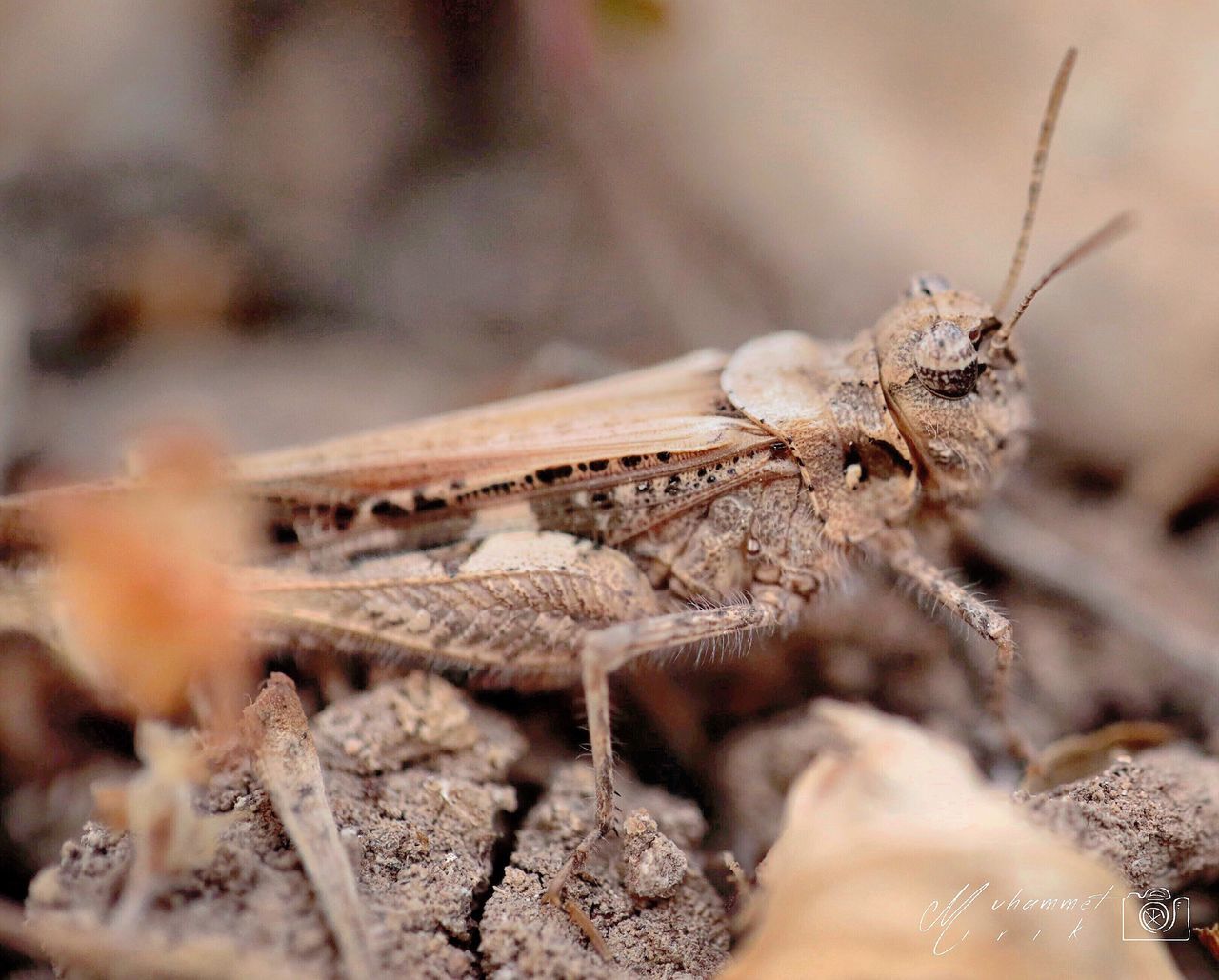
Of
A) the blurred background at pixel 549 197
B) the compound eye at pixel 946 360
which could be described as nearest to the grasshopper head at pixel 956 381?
the compound eye at pixel 946 360

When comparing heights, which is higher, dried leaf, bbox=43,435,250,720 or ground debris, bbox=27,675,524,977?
dried leaf, bbox=43,435,250,720

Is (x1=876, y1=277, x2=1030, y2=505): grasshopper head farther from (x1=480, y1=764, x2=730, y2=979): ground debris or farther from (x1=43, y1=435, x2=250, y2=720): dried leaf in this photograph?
(x1=43, y1=435, x2=250, y2=720): dried leaf

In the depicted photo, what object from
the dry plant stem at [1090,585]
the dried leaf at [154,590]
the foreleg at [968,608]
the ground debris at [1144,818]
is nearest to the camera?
the ground debris at [1144,818]

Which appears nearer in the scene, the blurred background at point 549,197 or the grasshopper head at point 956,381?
the grasshopper head at point 956,381

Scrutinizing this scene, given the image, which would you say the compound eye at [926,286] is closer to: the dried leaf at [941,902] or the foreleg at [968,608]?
the foreleg at [968,608]

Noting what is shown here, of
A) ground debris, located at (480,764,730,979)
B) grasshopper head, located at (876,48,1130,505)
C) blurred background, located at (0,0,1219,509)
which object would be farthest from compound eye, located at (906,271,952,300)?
ground debris, located at (480,764,730,979)

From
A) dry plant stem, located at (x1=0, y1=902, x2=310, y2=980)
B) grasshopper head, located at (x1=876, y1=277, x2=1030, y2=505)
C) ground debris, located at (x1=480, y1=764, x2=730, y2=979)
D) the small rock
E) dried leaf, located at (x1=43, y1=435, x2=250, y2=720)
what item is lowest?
ground debris, located at (x1=480, y1=764, x2=730, y2=979)
